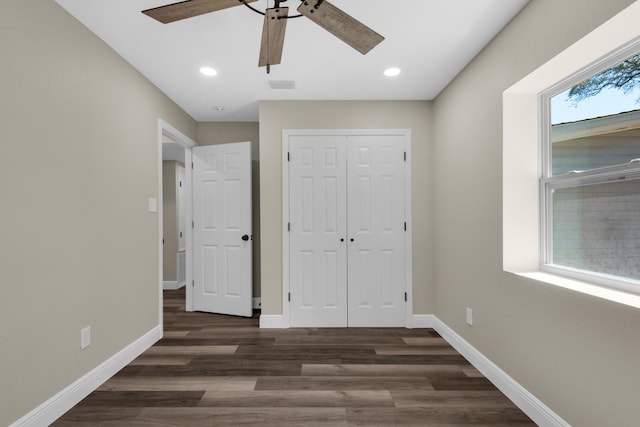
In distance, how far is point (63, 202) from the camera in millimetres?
1923

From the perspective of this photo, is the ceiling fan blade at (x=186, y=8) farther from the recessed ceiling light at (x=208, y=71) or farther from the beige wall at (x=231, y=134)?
the beige wall at (x=231, y=134)

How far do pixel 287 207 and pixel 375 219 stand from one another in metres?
0.96

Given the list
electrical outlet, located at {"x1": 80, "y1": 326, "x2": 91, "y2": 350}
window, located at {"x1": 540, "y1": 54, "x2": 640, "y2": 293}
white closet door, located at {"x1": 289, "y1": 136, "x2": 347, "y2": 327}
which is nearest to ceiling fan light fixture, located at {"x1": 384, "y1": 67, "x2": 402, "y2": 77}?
white closet door, located at {"x1": 289, "y1": 136, "x2": 347, "y2": 327}

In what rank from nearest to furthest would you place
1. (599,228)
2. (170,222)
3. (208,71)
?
(599,228) → (208,71) → (170,222)

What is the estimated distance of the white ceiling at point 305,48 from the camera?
194cm

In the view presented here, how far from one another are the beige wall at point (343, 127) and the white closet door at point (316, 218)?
0.17 meters

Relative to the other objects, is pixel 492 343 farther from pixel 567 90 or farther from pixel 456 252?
pixel 567 90

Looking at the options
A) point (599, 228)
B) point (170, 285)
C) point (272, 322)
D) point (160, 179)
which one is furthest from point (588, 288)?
point (170, 285)

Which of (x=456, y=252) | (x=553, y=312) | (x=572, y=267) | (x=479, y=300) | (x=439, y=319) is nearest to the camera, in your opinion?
(x=553, y=312)

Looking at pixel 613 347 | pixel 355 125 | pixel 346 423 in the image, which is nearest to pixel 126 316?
pixel 346 423

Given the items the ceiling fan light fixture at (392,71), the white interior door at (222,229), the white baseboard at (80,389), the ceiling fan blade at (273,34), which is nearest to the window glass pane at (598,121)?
A: the ceiling fan light fixture at (392,71)

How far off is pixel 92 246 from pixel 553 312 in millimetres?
2893

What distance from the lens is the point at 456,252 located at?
113 inches

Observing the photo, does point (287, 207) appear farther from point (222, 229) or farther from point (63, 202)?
point (63, 202)
